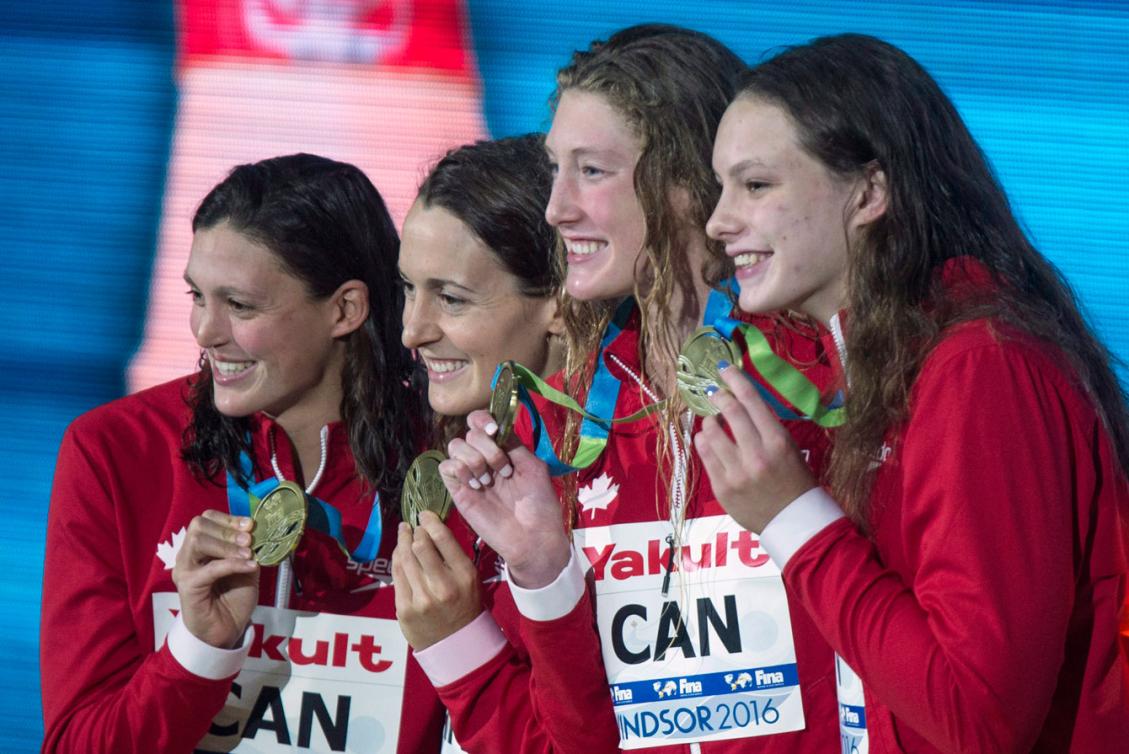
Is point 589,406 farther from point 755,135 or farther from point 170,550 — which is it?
point 170,550

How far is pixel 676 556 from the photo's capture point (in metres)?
2.47

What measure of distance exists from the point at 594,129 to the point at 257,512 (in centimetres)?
97

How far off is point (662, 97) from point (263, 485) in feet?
3.65

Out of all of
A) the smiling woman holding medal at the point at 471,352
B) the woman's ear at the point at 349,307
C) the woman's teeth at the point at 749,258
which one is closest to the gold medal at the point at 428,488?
the smiling woman holding medal at the point at 471,352

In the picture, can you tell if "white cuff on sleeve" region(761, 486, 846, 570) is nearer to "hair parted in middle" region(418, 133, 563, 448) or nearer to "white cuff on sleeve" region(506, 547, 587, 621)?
"white cuff on sleeve" region(506, 547, 587, 621)

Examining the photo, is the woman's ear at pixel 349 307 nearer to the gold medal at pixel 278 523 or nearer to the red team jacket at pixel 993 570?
the gold medal at pixel 278 523

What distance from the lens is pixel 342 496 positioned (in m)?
3.08

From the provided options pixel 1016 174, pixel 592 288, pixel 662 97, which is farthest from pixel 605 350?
pixel 1016 174

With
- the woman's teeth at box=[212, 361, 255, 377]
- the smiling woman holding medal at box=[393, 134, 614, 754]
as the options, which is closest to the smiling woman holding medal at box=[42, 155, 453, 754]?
the woman's teeth at box=[212, 361, 255, 377]

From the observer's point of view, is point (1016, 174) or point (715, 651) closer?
point (715, 651)

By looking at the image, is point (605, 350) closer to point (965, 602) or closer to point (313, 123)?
point (965, 602)

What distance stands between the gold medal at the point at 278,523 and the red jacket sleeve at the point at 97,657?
275mm

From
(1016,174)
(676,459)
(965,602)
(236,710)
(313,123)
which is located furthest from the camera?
(313,123)

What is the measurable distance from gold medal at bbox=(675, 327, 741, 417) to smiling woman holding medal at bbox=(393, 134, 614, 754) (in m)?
0.60
